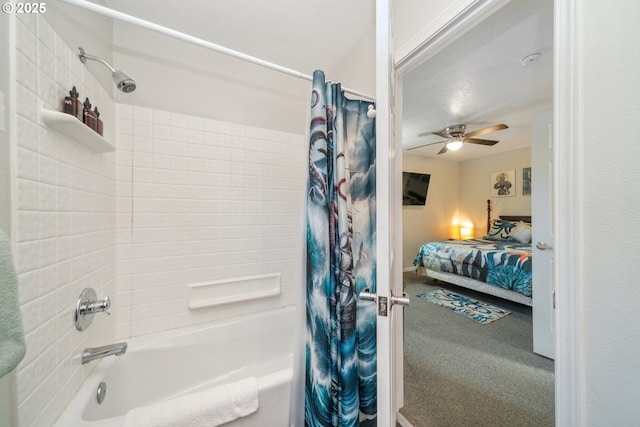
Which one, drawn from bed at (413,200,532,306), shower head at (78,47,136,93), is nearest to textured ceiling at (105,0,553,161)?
shower head at (78,47,136,93)

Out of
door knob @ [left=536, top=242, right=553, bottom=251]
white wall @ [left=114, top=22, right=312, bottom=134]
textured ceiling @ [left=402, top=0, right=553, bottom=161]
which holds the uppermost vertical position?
textured ceiling @ [left=402, top=0, right=553, bottom=161]

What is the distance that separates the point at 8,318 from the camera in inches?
17.0

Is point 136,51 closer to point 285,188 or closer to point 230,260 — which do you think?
point 285,188

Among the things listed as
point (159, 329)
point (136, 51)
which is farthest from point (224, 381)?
point (136, 51)

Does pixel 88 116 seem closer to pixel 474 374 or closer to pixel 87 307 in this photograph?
pixel 87 307

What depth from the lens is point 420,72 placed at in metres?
1.94

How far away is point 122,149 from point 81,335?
1.04 metres

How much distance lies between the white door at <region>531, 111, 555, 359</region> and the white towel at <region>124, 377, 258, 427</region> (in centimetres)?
229

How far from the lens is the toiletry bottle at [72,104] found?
922 millimetres

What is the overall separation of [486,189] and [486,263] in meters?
2.54

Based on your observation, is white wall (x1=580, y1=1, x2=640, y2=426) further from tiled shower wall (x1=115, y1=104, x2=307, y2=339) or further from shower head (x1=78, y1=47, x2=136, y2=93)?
shower head (x1=78, y1=47, x2=136, y2=93)

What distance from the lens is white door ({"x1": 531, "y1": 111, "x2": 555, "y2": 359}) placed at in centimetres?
179

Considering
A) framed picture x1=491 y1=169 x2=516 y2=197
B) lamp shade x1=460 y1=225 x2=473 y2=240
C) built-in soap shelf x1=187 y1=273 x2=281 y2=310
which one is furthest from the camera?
lamp shade x1=460 y1=225 x2=473 y2=240

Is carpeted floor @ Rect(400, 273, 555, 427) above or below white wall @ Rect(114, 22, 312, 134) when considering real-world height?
below
